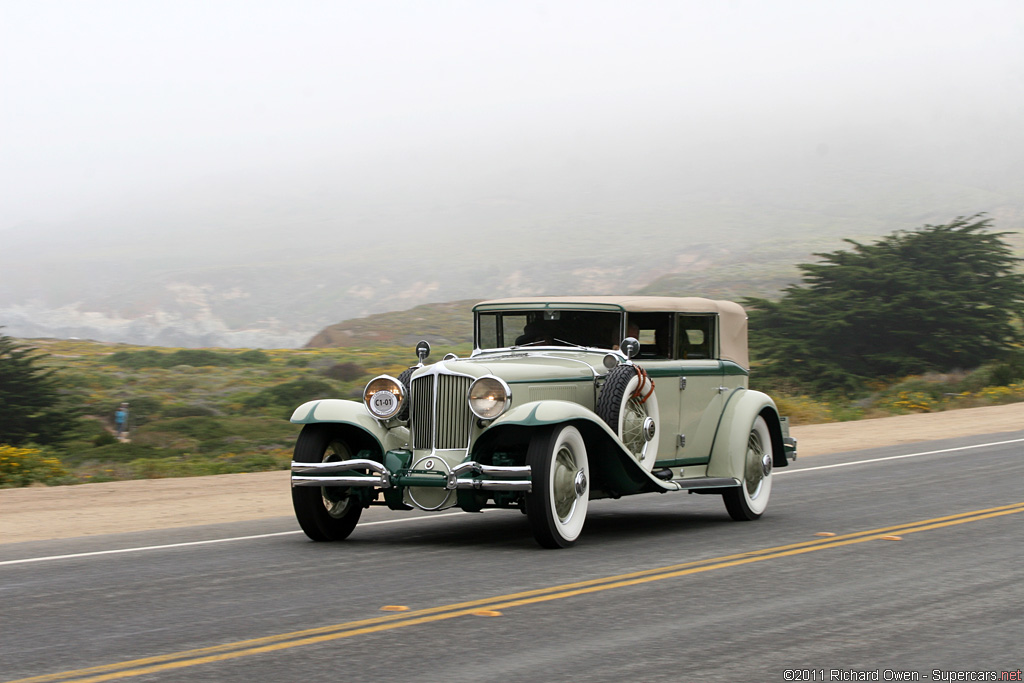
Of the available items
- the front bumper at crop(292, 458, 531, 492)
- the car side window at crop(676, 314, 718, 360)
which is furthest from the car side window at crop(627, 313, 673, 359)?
the front bumper at crop(292, 458, 531, 492)

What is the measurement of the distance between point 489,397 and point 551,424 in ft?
1.82

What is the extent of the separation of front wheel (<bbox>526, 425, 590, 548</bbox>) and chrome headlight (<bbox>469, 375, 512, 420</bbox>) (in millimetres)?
382

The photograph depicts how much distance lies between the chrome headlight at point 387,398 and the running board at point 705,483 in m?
2.60

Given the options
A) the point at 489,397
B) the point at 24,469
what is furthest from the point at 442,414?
the point at 24,469

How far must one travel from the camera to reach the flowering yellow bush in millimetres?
17406

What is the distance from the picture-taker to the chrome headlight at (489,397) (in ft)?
30.8

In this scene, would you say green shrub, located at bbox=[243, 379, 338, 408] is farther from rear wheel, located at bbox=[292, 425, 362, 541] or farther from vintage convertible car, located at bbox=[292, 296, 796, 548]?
rear wheel, located at bbox=[292, 425, 362, 541]

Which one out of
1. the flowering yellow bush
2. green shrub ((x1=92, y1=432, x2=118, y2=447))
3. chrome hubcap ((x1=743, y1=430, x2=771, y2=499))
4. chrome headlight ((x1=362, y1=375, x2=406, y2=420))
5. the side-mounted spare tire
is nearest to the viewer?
chrome headlight ((x1=362, y1=375, x2=406, y2=420))


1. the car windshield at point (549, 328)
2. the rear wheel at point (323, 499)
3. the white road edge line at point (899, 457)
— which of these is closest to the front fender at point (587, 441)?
the car windshield at point (549, 328)

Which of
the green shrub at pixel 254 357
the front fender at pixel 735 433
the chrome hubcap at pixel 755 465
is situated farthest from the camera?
the green shrub at pixel 254 357

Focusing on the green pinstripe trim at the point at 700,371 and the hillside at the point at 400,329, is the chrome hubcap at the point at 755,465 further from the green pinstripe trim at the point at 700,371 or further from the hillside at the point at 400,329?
the hillside at the point at 400,329

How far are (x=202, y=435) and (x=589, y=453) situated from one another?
74.5ft

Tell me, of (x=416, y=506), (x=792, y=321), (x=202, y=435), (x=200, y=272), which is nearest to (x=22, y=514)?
(x=416, y=506)

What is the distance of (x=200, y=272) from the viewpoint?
19238cm
